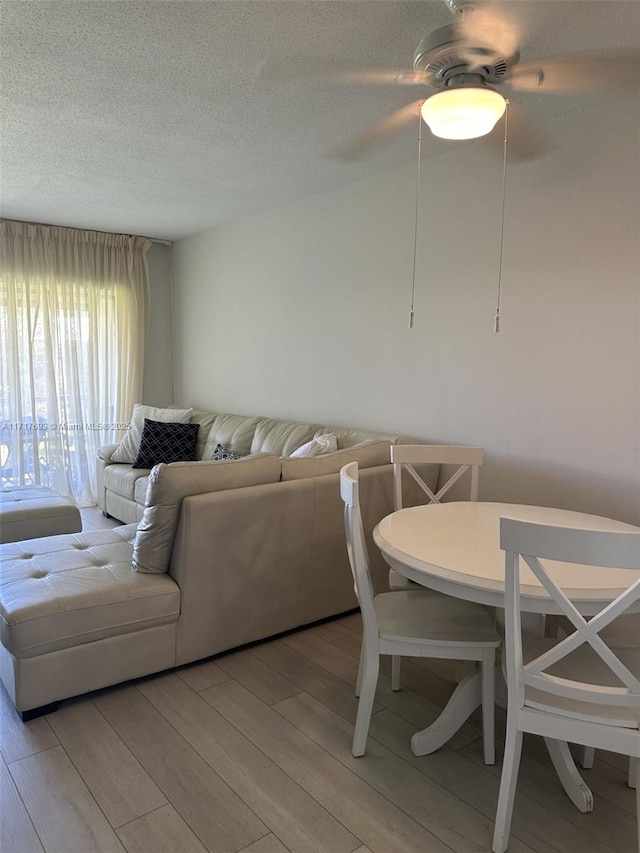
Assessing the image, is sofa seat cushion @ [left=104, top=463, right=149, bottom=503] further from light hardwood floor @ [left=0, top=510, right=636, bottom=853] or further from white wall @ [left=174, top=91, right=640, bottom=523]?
light hardwood floor @ [left=0, top=510, right=636, bottom=853]

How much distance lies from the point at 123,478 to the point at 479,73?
3.59m

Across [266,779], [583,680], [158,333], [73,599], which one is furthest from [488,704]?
[158,333]

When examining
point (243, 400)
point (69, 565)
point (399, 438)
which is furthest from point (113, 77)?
point (243, 400)

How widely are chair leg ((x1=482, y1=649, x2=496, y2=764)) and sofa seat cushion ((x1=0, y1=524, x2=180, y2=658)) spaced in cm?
124

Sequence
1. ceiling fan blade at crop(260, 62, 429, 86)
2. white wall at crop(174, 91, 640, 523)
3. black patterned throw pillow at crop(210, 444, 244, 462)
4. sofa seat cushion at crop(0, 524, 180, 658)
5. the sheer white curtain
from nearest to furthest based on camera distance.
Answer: sofa seat cushion at crop(0, 524, 180, 658) → ceiling fan blade at crop(260, 62, 429, 86) → white wall at crop(174, 91, 640, 523) → black patterned throw pillow at crop(210, 444, 244, 462) → the sheer white curtain

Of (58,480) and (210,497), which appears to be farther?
(58,480)

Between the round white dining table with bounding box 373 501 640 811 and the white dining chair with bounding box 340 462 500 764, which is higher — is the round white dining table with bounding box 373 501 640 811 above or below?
above

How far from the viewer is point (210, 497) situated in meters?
2.43

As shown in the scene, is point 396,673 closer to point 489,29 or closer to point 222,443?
point 489,29

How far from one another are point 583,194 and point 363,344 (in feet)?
5.21

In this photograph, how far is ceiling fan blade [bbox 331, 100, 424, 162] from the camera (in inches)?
103

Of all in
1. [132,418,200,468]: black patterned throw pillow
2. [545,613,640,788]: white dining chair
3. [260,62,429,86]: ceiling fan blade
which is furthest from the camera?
[132,418,200,468]: black patterned throw pillow

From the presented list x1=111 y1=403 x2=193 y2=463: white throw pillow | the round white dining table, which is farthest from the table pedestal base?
x1=111 y1=403 x2=193 y2=463: white throw pillow

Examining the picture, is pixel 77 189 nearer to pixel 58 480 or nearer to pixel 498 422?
pixel 58 480
